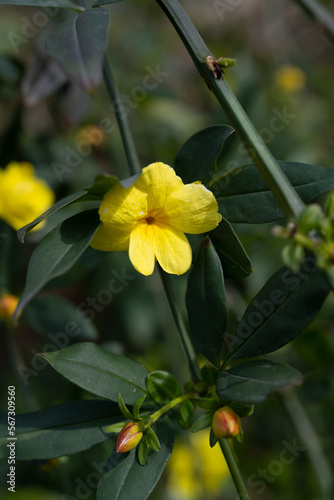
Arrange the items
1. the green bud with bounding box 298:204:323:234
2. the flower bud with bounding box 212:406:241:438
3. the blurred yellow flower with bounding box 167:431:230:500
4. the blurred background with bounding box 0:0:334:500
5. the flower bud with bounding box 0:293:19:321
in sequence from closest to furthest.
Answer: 1. the green bud with bounding box 298:204:323:234
2. the flower bud with bounding box 212:406:241:438
3. the flower bud with bounding box 0:293:19:321
4. the blurred background with bounding box 0:0:334:500
5. the blurred yellow flower with bounding box 167:431:230:500

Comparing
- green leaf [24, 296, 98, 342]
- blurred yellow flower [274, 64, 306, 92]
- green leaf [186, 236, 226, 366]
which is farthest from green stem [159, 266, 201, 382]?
blurred yellow flower [274, 64, 306, 92]

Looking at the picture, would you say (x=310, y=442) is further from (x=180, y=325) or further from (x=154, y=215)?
(x=154, y=215)

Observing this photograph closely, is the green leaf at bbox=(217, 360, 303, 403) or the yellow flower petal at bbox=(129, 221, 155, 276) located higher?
the yellow flower petal at bbox=(129, 221, 155, 276)

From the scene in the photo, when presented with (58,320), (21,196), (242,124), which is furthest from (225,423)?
(21,196)

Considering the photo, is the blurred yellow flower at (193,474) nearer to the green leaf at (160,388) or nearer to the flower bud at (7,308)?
the flower bud at (7,308)

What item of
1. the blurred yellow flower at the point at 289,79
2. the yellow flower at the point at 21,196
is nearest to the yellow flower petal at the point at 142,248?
the yellow flower at the point at 21,196

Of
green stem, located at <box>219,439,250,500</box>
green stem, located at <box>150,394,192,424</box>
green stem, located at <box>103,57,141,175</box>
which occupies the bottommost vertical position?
green stem, located at <box>219,439,250,500</box>

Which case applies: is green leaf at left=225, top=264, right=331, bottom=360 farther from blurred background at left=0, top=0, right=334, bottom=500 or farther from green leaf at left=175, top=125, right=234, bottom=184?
blurred background at left=0, top=0, right=334, bottom=500
